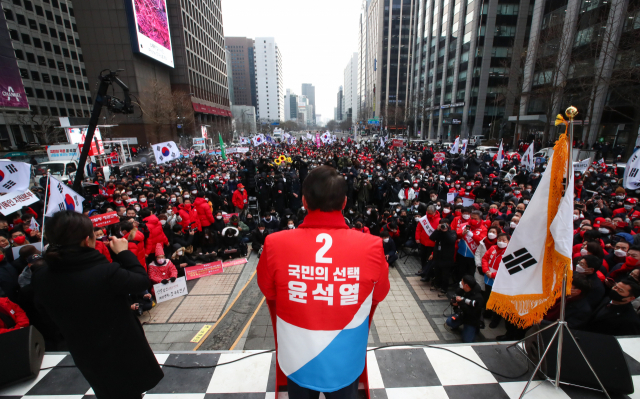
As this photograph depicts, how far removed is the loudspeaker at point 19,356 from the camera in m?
2.87

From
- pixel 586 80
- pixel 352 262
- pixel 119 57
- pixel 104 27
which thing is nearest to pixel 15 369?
pixel 352 262

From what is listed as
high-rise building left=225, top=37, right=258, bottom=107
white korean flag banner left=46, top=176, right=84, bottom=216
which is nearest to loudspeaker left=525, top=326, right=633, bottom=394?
white korean flag banner left=46, top=176, right=84, bottom=216

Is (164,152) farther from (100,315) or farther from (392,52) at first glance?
(392,52)

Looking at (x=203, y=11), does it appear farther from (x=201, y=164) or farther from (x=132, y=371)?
(x=132, y=371)

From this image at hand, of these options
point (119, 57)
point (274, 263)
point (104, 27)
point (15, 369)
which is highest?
point (104, 27)

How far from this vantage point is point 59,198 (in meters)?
5.43

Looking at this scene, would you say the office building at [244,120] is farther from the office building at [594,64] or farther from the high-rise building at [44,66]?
the office building at [594,64]

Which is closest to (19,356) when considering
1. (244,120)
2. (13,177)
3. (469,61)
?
(13,177)

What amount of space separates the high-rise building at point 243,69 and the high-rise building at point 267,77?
3588 mm

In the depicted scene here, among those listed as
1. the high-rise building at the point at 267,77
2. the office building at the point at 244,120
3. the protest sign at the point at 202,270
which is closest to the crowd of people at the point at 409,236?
the protest sign at the point at 202,270

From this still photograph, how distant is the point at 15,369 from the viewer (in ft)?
9.48

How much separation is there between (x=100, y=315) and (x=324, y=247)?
65.9 inches

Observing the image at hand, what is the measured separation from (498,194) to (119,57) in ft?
160

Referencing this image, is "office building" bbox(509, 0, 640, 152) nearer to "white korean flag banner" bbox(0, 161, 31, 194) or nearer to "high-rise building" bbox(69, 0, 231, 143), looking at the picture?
"white korean flag banner" bbox(0, 161, 31, 194)
